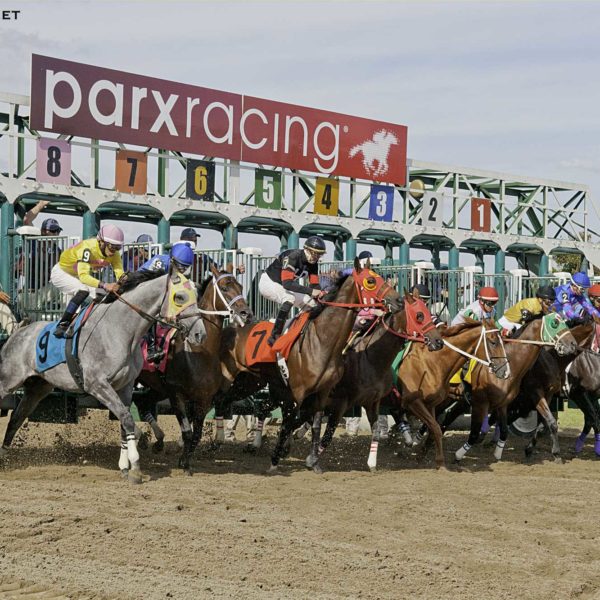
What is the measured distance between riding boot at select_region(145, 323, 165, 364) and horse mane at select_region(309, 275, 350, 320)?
1.38 metres

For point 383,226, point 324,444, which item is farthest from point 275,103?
point 324,444

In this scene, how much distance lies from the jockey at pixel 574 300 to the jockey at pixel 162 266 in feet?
14.4

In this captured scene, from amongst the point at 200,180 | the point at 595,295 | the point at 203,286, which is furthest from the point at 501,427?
the point at 200,180

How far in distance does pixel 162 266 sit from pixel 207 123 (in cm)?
730

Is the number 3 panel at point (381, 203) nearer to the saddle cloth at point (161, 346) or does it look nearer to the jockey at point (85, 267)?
the saddle cloth at point (161, 346)

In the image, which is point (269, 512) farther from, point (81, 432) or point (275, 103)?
point (275, 103)

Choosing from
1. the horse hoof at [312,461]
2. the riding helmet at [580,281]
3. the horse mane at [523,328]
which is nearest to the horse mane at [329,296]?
the horse hoof at [312,461]

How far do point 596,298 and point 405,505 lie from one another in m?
5.75

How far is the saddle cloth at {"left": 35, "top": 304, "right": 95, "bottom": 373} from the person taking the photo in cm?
871

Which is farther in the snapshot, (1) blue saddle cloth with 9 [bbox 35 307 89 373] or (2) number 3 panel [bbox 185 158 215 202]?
(2) number 3 panel [bbox 185 158 215 202]

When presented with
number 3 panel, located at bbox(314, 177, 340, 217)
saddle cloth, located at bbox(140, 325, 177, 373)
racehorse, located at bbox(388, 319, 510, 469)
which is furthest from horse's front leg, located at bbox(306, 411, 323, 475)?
number 3 panel, located at bbox(314, 177, 340, 217)

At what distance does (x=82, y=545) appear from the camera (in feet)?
19.9

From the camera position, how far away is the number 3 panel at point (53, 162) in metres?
14.0

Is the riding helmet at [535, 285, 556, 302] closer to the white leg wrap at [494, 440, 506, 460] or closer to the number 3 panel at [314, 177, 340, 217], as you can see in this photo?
the white leg wrap at [494, 440, 506, 460]
